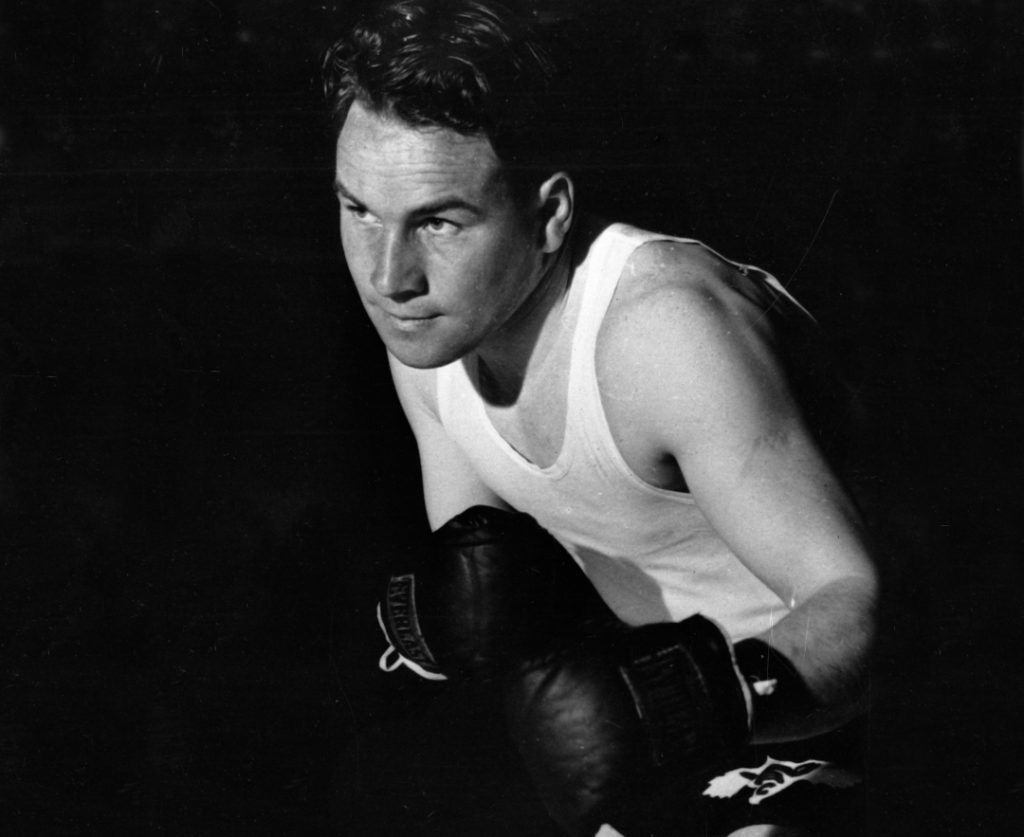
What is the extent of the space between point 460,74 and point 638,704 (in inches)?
30.0

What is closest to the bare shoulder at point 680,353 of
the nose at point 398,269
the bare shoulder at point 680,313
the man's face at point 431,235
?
the bare shoulder at point 680,313

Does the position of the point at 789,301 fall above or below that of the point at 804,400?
above

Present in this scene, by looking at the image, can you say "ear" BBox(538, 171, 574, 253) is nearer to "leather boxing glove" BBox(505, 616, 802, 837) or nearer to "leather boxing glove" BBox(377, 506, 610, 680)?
"leather boxing glove" BBox(377, 506, 610, 680)

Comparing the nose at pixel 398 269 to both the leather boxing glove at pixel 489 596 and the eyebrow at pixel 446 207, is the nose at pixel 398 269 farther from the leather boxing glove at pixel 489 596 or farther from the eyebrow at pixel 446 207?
the leather boxing glove at pixel 489 596

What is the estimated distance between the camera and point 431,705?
1501 millimetres

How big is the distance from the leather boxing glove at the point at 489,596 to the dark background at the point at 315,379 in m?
0.06

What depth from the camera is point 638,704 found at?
1261 mm

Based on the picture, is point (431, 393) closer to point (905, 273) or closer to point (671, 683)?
point (671, 683)

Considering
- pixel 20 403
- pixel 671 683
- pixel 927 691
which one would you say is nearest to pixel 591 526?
pixel 671 683

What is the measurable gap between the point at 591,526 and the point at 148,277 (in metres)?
0.67

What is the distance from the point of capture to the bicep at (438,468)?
4.90 ft

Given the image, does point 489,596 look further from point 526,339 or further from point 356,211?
point 356,211

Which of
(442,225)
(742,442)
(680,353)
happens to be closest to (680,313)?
(680,353)

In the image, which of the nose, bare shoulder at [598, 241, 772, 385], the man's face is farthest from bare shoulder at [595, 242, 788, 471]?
the nose
